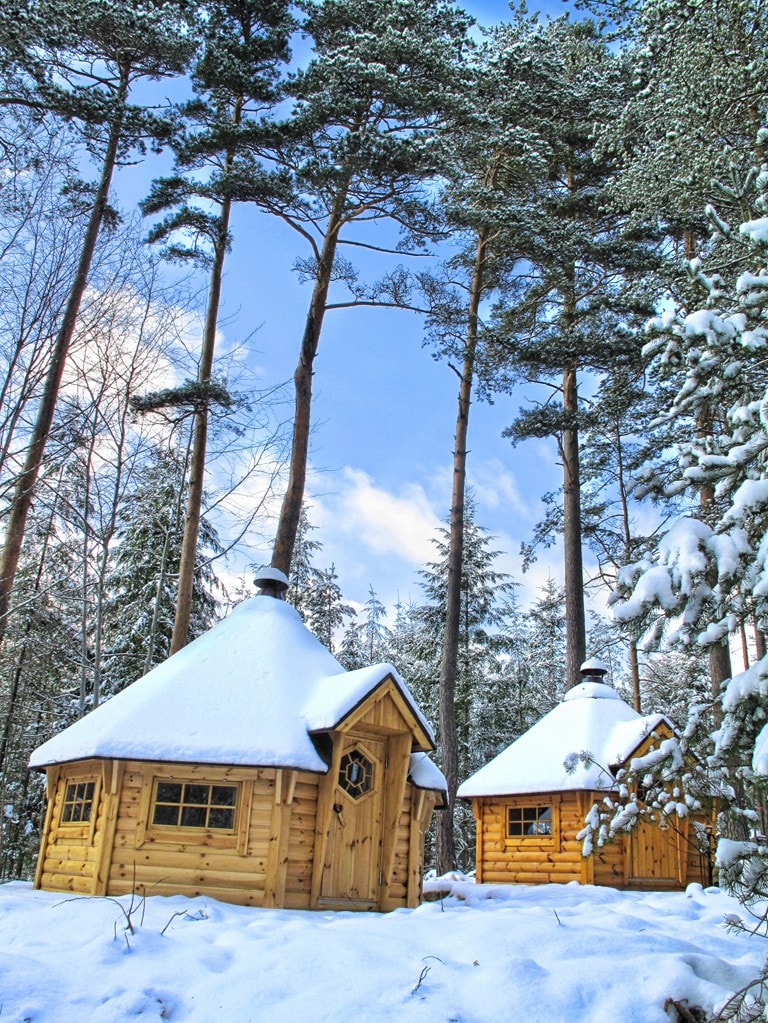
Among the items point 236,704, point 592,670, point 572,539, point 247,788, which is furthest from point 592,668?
point 247,788

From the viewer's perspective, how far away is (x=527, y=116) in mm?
16797

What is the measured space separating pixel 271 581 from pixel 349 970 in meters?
7.86

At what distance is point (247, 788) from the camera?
32.3 feet

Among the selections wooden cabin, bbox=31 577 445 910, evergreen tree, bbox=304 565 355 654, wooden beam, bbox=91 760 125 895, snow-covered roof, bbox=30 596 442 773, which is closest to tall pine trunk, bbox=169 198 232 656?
snow-covered roof, bbox=30 596 442 773

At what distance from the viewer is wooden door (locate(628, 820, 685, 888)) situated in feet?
46.8

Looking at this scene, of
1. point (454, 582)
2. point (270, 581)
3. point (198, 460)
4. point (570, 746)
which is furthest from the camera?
point (454, 582)

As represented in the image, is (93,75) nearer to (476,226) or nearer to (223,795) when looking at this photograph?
(476,226)

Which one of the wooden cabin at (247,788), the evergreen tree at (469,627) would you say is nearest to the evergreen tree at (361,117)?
the wooden cabin at (247,788)

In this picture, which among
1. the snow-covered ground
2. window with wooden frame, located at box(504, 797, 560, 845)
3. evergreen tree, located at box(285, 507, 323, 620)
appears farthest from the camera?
evergreen tree, located at box(285, 507, 323, 620)

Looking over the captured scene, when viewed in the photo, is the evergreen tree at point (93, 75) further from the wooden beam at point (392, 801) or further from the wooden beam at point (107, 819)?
the wooden beam at point (392, 801)

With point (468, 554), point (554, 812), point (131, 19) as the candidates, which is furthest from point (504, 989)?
point (468, 554)

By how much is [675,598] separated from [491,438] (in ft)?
50.5

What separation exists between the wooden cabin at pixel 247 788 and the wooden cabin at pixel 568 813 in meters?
4.06

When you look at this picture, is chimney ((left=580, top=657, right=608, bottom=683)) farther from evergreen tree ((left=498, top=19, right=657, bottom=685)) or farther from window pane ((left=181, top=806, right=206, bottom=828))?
window pane ((left=181, top=806, right=206, bottom=828))
